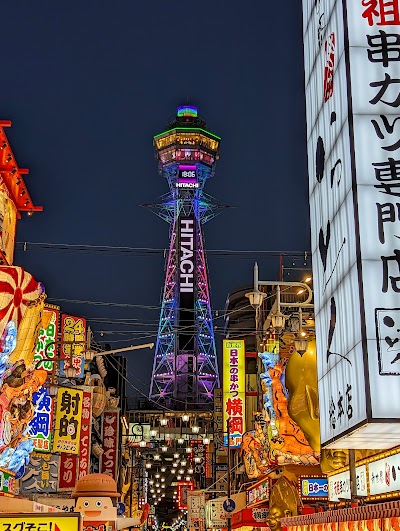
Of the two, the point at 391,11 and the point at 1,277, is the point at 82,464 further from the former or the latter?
the point at 391,11

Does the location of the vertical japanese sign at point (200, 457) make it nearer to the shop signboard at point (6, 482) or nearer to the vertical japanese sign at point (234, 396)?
the vertical japanese sign at point (234, 396)

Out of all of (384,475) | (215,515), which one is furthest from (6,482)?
(215,515)

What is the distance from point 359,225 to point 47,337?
69.5ft

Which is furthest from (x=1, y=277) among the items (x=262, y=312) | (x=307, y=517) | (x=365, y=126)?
(x=262, y=312)

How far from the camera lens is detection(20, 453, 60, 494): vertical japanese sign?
33.6m

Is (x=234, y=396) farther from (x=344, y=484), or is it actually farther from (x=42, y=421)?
(x=344, y=484)

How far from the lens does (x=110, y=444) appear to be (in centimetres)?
4922

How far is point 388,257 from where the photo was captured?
9.73 meters

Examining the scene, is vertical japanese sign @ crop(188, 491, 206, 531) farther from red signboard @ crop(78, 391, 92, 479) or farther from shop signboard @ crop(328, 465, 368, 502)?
shop signboard @ crop(328, 465, 368, 502)

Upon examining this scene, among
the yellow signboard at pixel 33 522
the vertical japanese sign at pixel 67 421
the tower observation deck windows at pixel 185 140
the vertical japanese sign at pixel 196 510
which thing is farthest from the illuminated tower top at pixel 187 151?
the yellow signboard at pixel 33 522

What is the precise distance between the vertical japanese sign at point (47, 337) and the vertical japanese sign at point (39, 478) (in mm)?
6107

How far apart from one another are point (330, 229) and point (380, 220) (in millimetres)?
1727

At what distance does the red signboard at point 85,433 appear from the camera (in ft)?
113

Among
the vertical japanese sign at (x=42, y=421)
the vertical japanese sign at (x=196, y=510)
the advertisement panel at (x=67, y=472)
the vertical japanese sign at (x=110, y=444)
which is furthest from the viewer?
the vertical japanese sign at (x=110, y=444)
